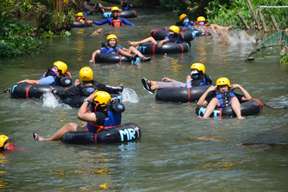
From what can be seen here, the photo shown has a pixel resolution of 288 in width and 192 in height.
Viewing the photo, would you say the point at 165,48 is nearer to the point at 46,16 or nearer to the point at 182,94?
the point at 46,16

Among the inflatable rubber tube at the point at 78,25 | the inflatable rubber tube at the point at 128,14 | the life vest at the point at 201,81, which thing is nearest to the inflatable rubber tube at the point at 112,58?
the life vest at the point at 201,81

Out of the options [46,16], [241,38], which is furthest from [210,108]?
[46,16]

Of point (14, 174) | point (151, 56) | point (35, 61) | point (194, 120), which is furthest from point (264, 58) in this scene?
point (14, 174)

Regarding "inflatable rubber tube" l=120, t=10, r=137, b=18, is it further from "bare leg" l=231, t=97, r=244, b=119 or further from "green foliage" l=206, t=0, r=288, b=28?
"bare leg" l=231, t=97, r=244, b=119

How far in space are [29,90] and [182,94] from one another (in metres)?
3.65

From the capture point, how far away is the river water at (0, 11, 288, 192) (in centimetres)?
1108

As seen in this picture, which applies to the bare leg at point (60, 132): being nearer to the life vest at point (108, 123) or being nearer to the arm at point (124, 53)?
the life vest at point (108, 123)

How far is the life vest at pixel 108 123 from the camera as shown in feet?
44.7

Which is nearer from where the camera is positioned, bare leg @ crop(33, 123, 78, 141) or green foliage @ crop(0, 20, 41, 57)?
bare leg @ crop(33, 123, 78, 141)

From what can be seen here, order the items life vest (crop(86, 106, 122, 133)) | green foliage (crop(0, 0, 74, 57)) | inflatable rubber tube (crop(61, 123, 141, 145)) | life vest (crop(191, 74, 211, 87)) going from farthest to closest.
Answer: green foliage (crop(0, 0, 74, 57))
life vest (crop(191, 74, 211, 87))
life vest (crop(86, 106, 122, 133))
inflatable rubber tube (crop(61, 123, 141, 145))

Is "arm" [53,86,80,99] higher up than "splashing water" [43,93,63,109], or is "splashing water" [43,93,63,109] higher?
"arm" [53,86,80,99]

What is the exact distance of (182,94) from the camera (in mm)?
17156

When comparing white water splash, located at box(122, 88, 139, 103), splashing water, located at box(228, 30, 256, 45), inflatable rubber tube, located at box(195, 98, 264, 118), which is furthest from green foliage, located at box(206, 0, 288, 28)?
inflatable rubber tube, located at box(195, 98, 264, 118)

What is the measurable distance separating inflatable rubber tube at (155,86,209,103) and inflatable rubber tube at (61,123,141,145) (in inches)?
142
